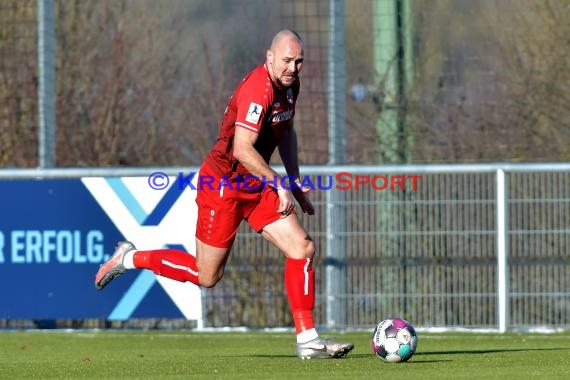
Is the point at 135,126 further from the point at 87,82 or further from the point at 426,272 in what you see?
the point at 426,272

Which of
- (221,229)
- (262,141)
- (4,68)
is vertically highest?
(4,68)

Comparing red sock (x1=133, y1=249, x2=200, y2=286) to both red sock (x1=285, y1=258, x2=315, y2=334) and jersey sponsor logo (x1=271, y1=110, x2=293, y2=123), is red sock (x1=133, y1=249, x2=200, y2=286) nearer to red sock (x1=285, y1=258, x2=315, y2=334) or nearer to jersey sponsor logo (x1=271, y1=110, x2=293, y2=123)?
red sock (x1=285, y1=258, x2=315, y2=334)

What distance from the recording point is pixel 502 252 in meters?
12.6

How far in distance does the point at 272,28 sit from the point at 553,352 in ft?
20.2

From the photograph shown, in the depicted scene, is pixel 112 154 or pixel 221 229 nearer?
pixel 221 229

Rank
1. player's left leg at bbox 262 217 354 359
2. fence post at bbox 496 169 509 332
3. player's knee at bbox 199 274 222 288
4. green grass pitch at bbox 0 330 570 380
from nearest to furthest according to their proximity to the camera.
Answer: green grass pitch at bbox 0 330 570 380
player's left leg at bbox 262 217 354 359
player's knee at bbox 199 274 222 288
fence post at bbox 496 169 509 332

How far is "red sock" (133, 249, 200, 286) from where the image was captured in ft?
31.7

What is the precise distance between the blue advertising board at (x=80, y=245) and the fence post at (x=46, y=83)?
914mm

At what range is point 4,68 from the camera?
14891 mm

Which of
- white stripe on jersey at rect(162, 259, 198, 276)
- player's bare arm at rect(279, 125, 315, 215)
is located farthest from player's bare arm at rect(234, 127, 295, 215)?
white stripe on jersey at rect(162, 259, 198, 276)

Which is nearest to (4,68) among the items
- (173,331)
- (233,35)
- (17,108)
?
(17,108)

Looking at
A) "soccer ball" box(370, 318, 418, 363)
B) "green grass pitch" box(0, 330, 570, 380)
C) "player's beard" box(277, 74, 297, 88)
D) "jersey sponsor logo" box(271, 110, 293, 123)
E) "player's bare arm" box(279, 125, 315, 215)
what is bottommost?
"green grass pitch" box(0, 330, 570, 380)

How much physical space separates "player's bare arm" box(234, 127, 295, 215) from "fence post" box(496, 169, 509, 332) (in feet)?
14.4

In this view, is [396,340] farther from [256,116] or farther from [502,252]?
[502,252]
